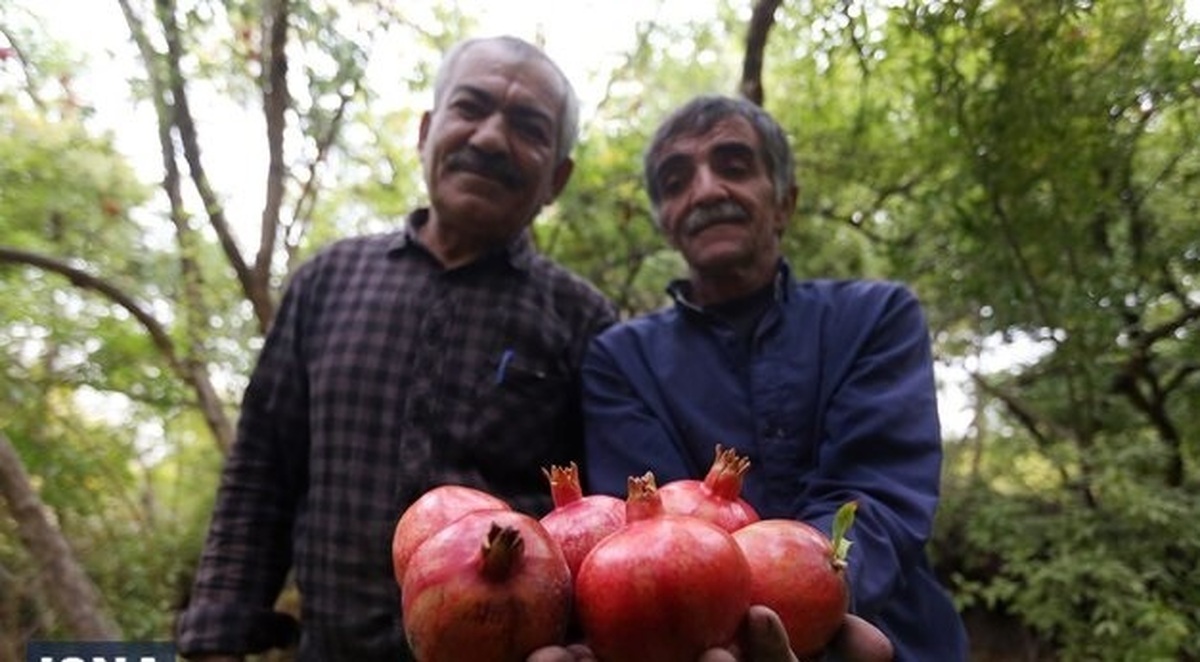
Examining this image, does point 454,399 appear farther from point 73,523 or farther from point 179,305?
point 73,523

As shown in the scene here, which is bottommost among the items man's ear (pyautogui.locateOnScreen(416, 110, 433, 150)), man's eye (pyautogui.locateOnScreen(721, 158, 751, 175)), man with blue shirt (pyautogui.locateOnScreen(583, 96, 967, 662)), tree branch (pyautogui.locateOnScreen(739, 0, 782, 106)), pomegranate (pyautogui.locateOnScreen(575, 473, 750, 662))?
pomegranate (pyautogui.locateOnScreen(575, 473, 750, 662))

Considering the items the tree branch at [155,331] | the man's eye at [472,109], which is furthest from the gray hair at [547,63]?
the tree branch at [155,331]

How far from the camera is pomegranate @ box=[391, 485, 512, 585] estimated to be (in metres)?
1.09

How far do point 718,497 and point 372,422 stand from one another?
1.17m

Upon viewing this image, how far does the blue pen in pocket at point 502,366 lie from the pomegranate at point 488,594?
1.15 m

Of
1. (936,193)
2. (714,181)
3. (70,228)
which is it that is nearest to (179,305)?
(70,228)

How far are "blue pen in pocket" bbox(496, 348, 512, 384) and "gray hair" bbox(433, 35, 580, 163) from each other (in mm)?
553

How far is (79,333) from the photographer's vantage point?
147 inches

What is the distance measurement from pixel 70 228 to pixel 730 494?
423cm

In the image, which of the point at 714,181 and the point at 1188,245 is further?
the point at 1188,245

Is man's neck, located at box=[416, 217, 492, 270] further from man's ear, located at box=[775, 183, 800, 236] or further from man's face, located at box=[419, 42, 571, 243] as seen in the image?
man's ear, located at box=[775, 183, 800, 236]

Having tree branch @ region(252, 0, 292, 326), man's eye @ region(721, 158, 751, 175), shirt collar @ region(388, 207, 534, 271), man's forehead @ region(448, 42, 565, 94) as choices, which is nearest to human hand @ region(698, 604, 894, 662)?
man's eye @ region(721, 158, 751, 175)

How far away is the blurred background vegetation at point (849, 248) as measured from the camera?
3020 millimetres

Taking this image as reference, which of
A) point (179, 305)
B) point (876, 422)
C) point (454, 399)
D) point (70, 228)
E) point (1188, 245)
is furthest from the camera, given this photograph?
point (70, 228)
